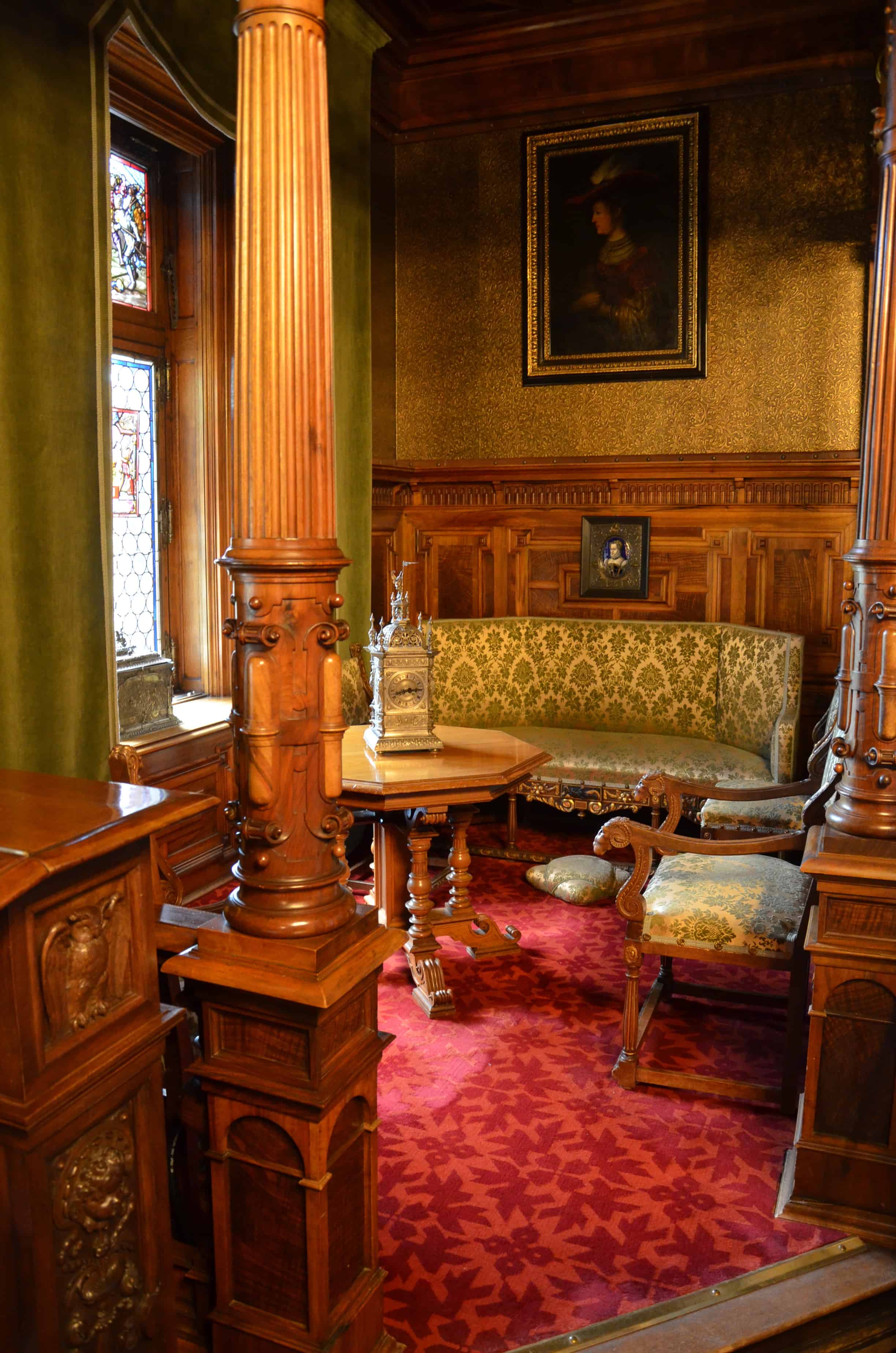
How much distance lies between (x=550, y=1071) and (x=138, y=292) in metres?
4.16

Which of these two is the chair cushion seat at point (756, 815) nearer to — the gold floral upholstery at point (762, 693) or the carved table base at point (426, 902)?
the gold floral upholstery at point (762, 693)

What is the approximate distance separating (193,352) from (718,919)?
393 centimetres

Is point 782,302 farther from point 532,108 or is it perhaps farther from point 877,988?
point 877,988

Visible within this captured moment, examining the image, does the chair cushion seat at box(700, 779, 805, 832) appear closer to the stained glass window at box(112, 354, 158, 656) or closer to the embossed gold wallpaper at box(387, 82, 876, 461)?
the embossed gold wallpaper at box(387, 82, 876, 461)

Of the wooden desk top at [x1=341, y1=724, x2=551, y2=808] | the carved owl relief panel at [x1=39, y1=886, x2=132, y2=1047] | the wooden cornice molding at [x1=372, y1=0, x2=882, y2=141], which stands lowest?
the wooden desk top at [x1=341, y1=724, x2=551, y2=808]

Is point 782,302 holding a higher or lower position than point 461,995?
higher

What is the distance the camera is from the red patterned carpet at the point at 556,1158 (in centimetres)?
261

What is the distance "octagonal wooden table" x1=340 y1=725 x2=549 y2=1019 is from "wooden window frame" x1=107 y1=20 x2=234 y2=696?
1.56m

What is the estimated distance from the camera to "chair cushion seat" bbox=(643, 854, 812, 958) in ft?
11.0

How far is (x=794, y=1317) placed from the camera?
247 centimetres

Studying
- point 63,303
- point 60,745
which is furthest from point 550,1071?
point 63,303

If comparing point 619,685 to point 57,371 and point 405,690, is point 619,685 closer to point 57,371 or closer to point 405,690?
point 405,690

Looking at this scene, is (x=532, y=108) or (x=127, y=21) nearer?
(x=127, y=21)

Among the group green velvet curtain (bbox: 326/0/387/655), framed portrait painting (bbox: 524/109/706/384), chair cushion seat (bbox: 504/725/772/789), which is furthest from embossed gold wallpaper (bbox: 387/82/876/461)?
chair cushion seat (bbox: 504/725/772/789)
